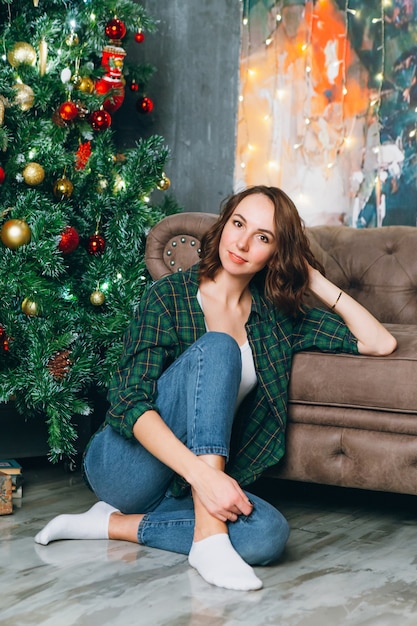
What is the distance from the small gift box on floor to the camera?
2117 millimetres

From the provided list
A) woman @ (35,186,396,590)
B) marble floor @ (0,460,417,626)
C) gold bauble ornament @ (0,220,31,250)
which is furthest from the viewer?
gold bauble ornament @ (0,220,31,250)

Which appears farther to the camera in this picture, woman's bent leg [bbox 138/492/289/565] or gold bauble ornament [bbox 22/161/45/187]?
gold bauble ornament [bbox 22/161/45/187]

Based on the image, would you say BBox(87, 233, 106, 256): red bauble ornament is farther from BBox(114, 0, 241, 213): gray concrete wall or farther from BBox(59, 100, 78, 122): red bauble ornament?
BBox(114, 0, 241, 213): gray concrete wall

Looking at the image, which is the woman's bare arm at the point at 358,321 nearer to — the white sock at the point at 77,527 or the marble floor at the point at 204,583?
the marble floor at the point at 204,583

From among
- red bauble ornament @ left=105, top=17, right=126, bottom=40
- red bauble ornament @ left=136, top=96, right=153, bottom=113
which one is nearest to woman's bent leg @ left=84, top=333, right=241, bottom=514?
red bauble ornament @ left=105, top=17, right=126, bottom=40

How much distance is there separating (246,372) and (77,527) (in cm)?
52

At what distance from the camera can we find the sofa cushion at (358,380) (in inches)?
80.1

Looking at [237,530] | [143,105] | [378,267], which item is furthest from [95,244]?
[237,530]

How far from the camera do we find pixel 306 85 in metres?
3.85

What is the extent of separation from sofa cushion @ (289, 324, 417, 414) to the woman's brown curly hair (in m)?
0.17

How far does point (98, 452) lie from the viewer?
6.05ft

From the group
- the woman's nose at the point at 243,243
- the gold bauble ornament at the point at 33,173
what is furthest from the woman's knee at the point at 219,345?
the gold bauble ornament at the point at 33,173

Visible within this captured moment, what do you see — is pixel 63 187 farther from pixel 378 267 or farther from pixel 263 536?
pixel 263 536

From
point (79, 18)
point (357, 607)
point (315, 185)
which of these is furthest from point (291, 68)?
Answer: point (357, 607)
